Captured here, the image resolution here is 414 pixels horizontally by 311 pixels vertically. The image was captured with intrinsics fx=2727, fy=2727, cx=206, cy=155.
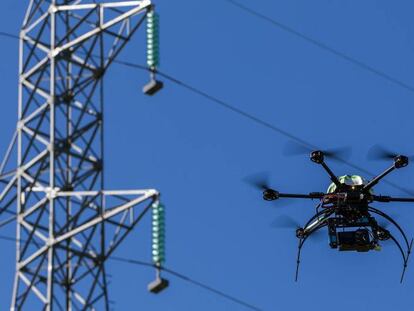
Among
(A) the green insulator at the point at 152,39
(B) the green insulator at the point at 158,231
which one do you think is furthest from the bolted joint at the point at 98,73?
(B) the green insulator at the point at 158,231

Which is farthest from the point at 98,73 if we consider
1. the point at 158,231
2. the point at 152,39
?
the point at 158,231

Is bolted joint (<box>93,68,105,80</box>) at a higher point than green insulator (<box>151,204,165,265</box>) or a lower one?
higher

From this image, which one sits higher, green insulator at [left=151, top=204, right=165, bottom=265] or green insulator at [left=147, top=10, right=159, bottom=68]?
green insulator at [left=147, top=10, right=159, bottom=68]

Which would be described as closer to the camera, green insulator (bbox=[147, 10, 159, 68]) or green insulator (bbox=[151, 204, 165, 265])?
green insulator (bbox=[151, 204, 165, 265])

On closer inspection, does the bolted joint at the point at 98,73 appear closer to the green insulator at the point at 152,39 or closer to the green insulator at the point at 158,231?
the green insulator at the point at 152,39

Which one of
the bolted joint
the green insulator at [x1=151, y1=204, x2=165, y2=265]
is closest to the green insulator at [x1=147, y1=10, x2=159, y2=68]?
the bolted joint

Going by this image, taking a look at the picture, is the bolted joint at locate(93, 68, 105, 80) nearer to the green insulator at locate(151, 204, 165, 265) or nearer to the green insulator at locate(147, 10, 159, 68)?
the green insulator at locate(147, 10, 159, 68)

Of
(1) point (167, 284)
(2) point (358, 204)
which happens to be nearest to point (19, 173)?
(1) point (167, 284)

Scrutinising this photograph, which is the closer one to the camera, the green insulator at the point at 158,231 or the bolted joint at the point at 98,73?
the green insulator at the point at 158,231

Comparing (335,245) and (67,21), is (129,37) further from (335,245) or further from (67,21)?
(335,245)
